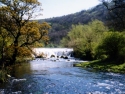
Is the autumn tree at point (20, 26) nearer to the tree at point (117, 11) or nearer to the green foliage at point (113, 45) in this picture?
the tree at point (117, 11)

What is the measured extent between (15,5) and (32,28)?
4.51 metres

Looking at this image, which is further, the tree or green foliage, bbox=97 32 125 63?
green foliage, bbox=97 32 125 63

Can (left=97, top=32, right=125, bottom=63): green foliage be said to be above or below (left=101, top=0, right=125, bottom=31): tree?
below

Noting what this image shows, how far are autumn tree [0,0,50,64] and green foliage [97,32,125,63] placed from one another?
860 inches

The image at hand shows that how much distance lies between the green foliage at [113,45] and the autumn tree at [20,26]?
71.7 feet

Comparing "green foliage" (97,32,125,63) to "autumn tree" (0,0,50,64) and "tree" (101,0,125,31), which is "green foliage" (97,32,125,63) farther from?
"autumn tree" (0,0,50,64)

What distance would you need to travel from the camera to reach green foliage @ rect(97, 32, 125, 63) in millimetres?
53725

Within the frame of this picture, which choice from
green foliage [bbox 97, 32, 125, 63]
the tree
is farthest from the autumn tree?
green foliage [bbox 97, 32, 125, 63]

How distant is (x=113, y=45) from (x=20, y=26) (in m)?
26.7

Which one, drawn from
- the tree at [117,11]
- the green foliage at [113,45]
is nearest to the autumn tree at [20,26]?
the tree at [117,11]

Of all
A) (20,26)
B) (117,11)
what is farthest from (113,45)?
(20,26)

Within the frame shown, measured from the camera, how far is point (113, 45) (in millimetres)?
54906

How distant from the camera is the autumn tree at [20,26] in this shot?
116 ft

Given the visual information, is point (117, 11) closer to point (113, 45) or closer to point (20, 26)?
point (113, 45)
